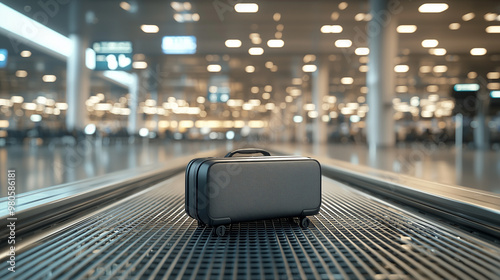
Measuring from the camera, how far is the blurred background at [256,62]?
1170 centimetres

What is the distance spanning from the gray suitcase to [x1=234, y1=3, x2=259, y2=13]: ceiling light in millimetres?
11504

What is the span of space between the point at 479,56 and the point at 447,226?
2118cm

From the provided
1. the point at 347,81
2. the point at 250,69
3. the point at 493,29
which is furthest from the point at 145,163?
the point at 347,81

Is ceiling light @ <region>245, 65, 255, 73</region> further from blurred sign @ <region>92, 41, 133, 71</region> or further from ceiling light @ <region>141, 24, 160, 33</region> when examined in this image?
blurred sign @ <region>92, 41, 133, 71</region>

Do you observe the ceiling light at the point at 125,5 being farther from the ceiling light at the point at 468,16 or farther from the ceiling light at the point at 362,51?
the ceiling light at the point at 468,16

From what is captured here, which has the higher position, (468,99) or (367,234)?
(468,99)

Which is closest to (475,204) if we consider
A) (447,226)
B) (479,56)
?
(447,226)

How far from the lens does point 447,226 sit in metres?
2.76

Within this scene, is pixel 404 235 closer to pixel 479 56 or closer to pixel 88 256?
pixel 88 256

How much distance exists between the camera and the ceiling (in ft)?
43.4

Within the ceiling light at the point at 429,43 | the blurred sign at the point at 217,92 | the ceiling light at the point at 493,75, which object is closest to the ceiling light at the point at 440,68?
the ceiling light at the point at 493,75

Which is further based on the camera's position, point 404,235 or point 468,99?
point 468,99

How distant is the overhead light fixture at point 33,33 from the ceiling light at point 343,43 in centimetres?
1321

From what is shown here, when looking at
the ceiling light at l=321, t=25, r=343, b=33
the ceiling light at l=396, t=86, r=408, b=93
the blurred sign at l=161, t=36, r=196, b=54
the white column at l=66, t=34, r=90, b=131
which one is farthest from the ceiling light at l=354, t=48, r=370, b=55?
the ceiling light at l=396, t=86, r=408, b=93
